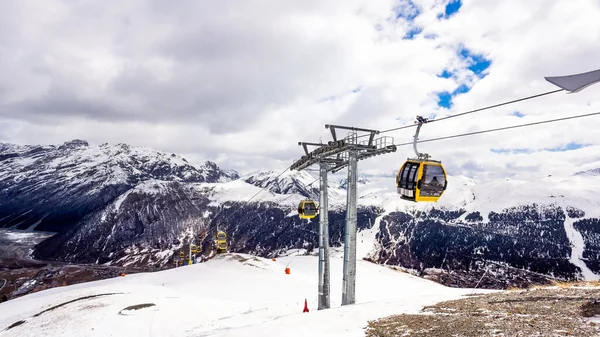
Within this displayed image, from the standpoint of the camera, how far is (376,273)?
52.6 m

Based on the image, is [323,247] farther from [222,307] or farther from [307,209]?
[222,307]

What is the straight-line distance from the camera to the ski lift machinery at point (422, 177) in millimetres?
19750

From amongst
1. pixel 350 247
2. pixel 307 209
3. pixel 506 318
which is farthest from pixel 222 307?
pixel 506 318

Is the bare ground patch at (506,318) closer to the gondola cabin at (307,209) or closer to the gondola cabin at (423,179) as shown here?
the gondola cabin at (423,179)

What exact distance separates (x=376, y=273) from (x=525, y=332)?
42514 millimetres

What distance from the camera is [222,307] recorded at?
103 feet

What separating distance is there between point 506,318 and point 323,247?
17.4 m

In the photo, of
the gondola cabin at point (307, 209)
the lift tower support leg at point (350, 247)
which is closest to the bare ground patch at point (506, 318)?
the lift tower support leg at point (350, 247)

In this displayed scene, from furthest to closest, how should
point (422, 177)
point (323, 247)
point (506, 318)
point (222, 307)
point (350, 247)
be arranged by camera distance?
point (222, 307)
point (323, 247)
point (350, 247)
point (422, 177)
point (506, 318)

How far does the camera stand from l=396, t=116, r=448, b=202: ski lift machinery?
1975 centimetres

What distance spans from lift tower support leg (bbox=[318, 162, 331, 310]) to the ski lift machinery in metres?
9.53

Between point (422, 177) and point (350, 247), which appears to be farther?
point (350, 247)

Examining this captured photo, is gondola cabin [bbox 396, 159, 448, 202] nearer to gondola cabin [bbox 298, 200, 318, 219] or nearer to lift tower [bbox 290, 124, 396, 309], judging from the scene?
lift tower [bbox 290, 124, 396, 309]

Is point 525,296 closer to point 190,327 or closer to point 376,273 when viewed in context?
point 190,327
